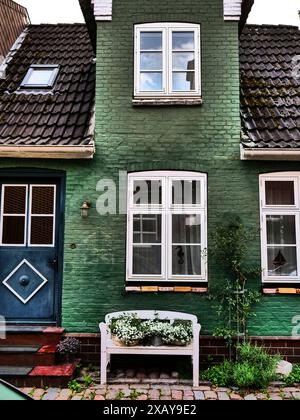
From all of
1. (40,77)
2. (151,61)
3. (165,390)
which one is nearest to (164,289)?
(165,390)

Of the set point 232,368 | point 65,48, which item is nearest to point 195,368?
point 232,368

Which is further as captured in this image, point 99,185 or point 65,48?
point 65,48

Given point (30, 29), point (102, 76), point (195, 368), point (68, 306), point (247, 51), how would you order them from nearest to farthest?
1. point (195, 368)
2. point (68, 306)
3. point (102, 76)
4. point (247, 51)
5. point (30, 29)

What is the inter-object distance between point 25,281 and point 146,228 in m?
2.28

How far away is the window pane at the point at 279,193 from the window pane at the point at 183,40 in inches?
112

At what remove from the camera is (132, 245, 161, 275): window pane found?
7355 millimetres

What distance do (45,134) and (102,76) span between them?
146 centimetres

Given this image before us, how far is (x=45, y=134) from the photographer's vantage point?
7539mm

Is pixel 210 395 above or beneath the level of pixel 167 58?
beneath

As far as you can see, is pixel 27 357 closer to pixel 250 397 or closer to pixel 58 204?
pixel 58 204

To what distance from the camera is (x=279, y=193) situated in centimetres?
756

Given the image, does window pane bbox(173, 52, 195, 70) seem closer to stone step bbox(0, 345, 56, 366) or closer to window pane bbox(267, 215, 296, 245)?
window pane bbox(267, 215, 296, 245)

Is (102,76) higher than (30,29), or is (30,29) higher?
(30,29)
